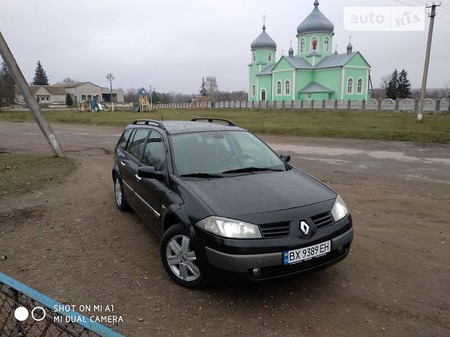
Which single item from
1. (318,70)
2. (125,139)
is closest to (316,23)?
(318,70)

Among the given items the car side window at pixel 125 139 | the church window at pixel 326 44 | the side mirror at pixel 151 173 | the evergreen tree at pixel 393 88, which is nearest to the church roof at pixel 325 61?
the church window at pixel 326 44

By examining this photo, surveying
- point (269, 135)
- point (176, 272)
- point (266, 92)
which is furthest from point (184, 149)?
point (266, 92)

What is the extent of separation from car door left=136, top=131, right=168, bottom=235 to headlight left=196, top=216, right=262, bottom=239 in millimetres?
934

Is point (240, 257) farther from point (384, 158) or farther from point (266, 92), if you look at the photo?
point (266, 92)

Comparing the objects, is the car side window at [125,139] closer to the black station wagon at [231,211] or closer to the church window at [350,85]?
the black station wagon at [231,211]

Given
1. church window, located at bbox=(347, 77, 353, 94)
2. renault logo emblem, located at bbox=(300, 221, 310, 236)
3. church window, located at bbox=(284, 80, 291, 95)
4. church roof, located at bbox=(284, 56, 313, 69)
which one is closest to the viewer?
renault logo emblem, located at bbox=(300, 221, 310, 236)

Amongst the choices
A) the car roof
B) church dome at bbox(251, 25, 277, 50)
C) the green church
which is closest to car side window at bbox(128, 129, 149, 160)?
the car roof

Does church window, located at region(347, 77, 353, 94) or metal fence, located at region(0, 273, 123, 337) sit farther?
church window, located at region(347, 77, 353, 94)

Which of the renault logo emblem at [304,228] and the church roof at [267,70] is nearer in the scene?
the renault logo emblem at [304,228]

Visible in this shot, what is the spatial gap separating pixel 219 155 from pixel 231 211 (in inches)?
51.1

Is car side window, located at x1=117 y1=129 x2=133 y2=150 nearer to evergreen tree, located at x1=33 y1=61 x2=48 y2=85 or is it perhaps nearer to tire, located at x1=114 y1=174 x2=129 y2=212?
tire, located at x1=114 y1=174 x2=129 y2=212

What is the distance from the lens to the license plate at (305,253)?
2.95 meters

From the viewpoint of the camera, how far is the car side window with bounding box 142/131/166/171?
4.18 meters

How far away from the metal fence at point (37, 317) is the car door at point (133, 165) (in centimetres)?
A: 210
